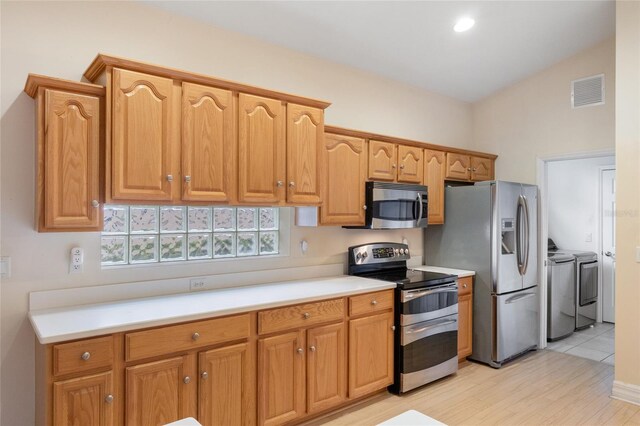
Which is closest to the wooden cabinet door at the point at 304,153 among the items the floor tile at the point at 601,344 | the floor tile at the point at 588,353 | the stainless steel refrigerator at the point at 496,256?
the stainless steel refrigerator at the point at 496,256

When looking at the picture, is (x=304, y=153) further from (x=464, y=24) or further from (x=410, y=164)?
(x=464, y=24)

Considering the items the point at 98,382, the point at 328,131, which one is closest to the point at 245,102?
the point at 328,131

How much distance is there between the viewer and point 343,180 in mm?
3293

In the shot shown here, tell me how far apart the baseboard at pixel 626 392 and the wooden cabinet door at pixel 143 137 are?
3639mm

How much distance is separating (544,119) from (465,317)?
2.32 meters

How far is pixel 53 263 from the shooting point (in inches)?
91.1

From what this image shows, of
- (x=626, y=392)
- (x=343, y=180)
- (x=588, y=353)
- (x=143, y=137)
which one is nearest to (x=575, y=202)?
(x=588, y=353)

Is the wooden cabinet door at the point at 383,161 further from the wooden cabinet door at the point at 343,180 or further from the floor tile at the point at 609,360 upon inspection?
the floor tile at the point at 609,360

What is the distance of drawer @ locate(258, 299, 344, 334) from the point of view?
2.48 metres

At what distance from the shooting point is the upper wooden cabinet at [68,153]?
2.04m

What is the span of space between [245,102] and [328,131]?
807mm

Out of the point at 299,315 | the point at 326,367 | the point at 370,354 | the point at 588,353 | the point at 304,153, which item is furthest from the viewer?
the point at 588,353

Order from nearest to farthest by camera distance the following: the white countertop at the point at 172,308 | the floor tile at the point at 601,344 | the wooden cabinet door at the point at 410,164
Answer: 1. the white countertop at the point at 172,308
2. the wooden cabinet door at the point at 410,164
3. the floor tile at the point at 601,344

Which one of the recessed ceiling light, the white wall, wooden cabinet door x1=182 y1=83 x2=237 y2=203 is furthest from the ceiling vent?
wooden cabinet door x1=182 y1=83 x2=237 y2=203
